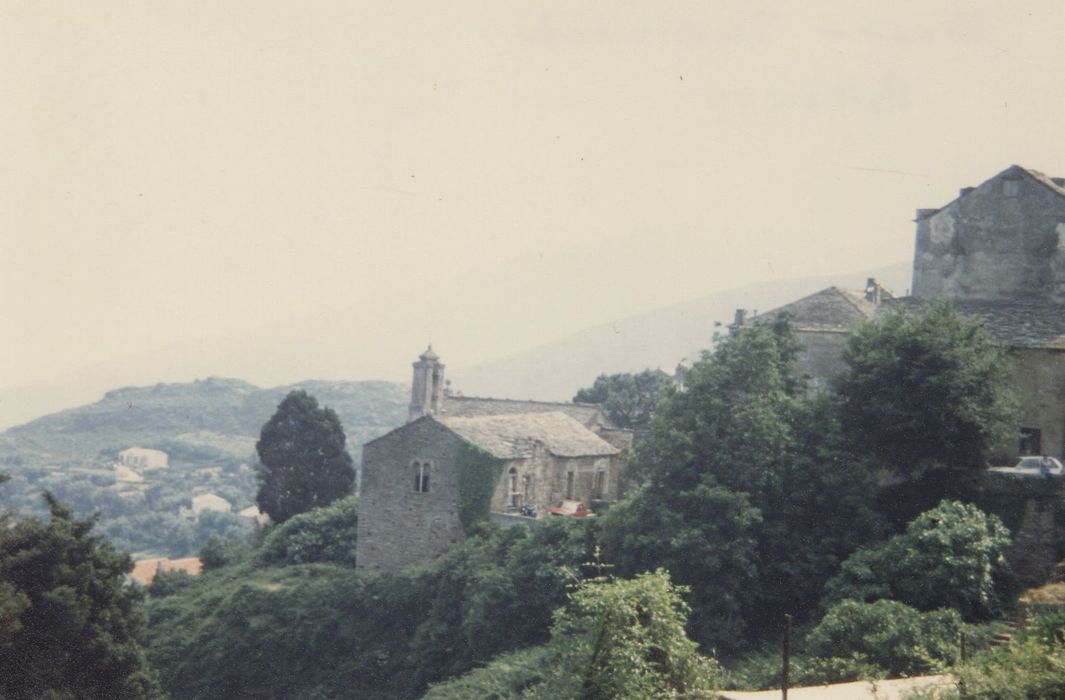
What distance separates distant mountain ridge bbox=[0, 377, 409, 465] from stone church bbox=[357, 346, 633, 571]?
107 metres

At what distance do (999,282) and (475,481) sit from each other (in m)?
20.2

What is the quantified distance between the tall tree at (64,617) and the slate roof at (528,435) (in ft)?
51.1

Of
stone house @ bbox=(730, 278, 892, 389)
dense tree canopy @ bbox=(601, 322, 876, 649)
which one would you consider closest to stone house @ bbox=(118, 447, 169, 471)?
stone house @ bbox=(730, 278, 892, 389)

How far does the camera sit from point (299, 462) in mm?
56625

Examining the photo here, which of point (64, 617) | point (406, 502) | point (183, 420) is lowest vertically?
point (64, 617)

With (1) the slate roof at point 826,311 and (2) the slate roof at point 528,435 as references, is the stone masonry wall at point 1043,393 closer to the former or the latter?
(1) the slate roof at point 826,311

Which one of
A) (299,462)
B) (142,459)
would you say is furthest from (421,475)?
(142,459)

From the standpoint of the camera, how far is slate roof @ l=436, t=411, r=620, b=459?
43000 mm

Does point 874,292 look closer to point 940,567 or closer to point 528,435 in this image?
point 528,435

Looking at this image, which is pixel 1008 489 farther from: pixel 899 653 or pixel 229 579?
pixel 229 579

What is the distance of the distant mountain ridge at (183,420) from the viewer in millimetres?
158250

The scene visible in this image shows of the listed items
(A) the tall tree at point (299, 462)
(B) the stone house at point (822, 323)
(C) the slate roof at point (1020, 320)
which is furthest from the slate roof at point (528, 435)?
(C) the slate roof at point (1020, 320)

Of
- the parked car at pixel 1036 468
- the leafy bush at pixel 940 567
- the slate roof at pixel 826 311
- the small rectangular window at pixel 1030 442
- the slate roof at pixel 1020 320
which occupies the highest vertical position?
the slate roof at pixel 826 311

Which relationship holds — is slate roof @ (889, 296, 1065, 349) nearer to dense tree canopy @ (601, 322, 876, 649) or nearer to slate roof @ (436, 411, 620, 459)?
dense tree canopy @ (601, 322, 876, 649)
